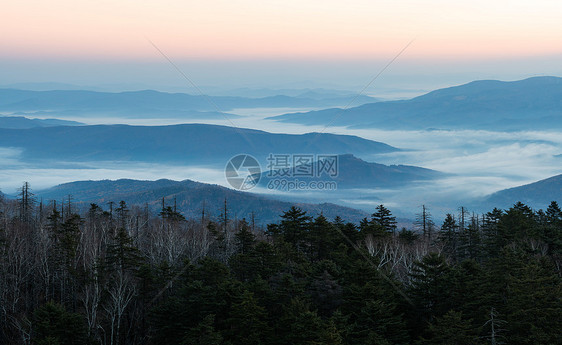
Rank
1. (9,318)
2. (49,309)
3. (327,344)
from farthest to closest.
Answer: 1. (9,318)
2. (49,309)
3. (327,344)

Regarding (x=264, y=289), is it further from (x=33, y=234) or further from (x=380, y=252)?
(x=33, y=234)

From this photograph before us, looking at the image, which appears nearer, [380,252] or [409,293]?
[409,293]

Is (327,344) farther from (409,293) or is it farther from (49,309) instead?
(49,309)

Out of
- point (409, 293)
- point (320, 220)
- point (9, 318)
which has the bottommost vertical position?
point (9, 318)

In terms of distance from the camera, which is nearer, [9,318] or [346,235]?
[9,318]

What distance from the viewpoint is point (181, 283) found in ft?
144

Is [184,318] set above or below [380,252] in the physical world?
below

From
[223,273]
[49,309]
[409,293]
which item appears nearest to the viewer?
[49,309]

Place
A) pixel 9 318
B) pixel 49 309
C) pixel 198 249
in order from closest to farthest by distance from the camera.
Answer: pixel 49 309
pixel 9 318
pixel 198 249

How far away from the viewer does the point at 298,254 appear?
169ft

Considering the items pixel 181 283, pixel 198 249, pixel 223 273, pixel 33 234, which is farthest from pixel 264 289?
pixel 33 234

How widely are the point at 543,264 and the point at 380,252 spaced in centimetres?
1645

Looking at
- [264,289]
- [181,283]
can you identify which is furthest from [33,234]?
[264,289]

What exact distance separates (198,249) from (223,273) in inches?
738
